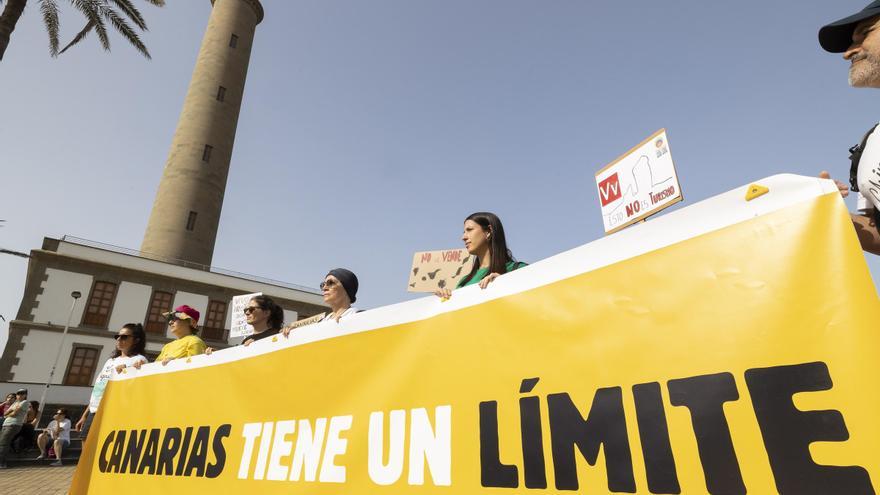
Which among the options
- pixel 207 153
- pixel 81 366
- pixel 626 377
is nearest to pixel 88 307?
pixel 81 366

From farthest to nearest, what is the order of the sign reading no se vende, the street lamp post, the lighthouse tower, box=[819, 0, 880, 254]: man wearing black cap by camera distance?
the lighthouse tower
the street lamp post
the sign reading no se vende
box=[819, 0, 880, 254]: man wearing black cap

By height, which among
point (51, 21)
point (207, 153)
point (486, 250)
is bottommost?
point (486, 250)

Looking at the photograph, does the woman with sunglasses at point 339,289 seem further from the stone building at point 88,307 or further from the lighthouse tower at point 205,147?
the lighthouse tower at point 205,147

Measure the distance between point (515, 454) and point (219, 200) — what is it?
1191 inches

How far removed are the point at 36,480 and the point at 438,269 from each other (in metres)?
8.91

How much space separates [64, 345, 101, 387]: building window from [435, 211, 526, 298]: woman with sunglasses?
79.9 ft

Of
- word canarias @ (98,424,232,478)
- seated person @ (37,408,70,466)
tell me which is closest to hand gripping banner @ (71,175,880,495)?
word canarias @ (98,424,232,478)

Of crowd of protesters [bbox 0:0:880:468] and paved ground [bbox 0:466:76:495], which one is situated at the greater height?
crowd of protesters [bbox 0:0:880:468]

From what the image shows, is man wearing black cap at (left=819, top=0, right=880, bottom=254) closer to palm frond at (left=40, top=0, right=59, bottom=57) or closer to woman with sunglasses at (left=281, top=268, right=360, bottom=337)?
woman with sunglasses at (left=281, top=268, right=360, bottom=337)

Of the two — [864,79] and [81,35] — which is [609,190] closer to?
[864,79]

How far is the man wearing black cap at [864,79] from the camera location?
1338 millimetres

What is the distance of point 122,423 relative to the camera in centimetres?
345

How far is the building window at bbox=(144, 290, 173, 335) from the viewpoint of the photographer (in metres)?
22.1

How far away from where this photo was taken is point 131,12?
12.9 m
